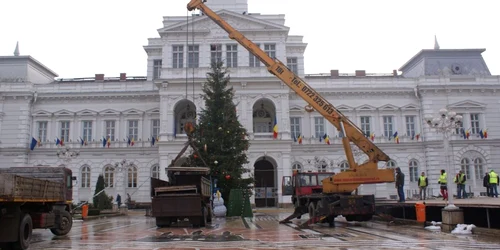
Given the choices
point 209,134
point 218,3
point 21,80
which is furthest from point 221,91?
point 21,80

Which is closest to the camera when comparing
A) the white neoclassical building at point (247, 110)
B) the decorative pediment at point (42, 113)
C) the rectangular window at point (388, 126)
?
the white neoclassical building at point (247, 110)

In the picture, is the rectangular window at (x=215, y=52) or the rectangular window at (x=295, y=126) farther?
the rectangular window at (x=295, y=126)

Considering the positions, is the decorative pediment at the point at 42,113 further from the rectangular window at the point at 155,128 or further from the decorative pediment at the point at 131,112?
the rectangular window at the point at 155,128

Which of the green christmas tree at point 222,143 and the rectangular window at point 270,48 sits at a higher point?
the rectangular window at point 270,48

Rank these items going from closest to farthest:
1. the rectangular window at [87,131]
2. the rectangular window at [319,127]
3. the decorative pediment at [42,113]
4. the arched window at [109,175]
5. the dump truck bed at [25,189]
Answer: the dump truck bed at [25,189], the arched window at [109,175], the rectangular window at [319,127], the decorative pediment at [42,113], the rectangular window at [87,131]

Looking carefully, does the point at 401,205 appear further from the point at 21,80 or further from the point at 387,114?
the point at 21,80

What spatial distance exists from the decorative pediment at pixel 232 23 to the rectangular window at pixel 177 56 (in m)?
1.62

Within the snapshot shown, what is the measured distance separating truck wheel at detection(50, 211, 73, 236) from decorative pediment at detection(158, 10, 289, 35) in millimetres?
28841

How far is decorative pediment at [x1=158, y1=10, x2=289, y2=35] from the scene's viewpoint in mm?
43844

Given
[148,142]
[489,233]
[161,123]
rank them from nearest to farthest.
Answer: [489,233] → [161,123] → [148,142]

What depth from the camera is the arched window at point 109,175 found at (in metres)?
45.8

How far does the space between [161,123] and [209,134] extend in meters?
11.9

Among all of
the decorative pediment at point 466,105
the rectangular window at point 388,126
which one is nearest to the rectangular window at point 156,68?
the rectangular window at point 388,126

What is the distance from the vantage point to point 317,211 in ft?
63.9
